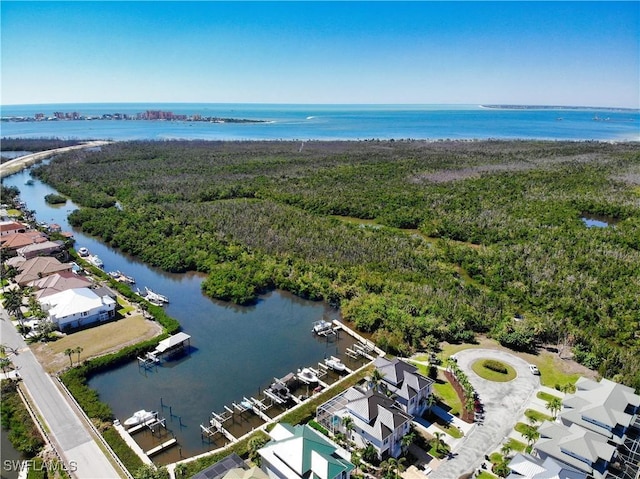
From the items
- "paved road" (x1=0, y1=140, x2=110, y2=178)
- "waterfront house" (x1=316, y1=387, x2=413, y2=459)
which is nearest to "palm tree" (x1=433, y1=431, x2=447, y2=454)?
"waterfront house" (x1=316, y1=387, x2=413, y2=459)

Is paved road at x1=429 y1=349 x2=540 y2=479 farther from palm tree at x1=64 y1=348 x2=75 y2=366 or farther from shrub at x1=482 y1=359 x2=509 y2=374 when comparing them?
palm tree at x1=64 y1=348 x2=75 y2=366

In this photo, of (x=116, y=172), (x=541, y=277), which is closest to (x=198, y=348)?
(x=541, y=277)

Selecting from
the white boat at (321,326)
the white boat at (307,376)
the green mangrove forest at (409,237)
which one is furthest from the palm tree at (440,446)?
the white boat at (321,326)

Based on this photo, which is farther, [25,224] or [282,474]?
[25,224]

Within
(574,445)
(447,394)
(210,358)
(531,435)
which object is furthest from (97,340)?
(574,445)

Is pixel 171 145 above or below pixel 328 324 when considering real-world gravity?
above

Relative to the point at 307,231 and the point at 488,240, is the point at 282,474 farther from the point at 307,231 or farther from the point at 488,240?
the point at 488,240
